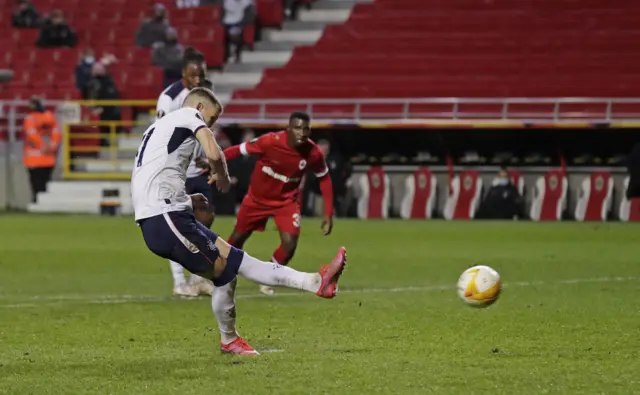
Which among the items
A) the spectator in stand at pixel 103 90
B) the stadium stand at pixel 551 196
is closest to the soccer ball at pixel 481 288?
the stadium stand at pixel 551 196

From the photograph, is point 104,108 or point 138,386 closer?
point 138,386

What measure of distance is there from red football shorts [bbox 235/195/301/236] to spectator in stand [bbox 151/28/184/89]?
16699 mm

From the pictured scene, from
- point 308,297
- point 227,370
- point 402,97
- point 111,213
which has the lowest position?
point 111,213

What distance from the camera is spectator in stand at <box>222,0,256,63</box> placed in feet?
105

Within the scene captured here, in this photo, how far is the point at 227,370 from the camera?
7965mm

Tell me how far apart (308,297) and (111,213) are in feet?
51.4

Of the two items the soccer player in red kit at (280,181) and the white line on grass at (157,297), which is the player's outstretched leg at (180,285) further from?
the soccer player in red kit at (280,181)

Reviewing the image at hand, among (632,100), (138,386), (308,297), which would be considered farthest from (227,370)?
(632,100)

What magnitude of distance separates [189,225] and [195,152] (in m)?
3.49

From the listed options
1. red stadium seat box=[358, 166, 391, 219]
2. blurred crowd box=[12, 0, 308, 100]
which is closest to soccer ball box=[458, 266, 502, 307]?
red stadium seat box=[358, 166, 391, 219]

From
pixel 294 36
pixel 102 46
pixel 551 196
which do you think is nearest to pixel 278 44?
pixel 294 36

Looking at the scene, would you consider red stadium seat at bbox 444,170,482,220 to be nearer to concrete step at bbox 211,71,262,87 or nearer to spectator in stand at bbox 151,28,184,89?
concrete step at bbox 211,71,262,87

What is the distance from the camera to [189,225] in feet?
27.9

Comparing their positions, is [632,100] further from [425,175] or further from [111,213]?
[111,213]
